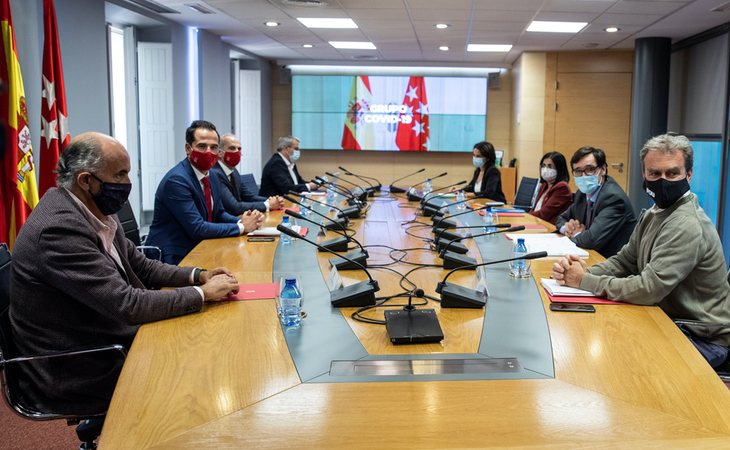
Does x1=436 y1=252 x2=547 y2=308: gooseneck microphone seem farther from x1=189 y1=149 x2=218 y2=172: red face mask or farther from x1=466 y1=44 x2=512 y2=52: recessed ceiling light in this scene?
x1=466 y1=44 x2=512 y2=52: recessed ceiling light

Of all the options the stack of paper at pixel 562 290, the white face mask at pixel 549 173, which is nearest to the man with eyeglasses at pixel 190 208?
the stack of paper at pixel 562 290

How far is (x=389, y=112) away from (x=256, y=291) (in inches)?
333

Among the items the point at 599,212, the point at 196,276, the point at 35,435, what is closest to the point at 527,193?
the point at 599,212

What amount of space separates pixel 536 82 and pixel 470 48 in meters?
1.10

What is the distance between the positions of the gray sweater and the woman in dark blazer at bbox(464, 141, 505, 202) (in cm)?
416

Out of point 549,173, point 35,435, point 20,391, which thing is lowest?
point 35,435

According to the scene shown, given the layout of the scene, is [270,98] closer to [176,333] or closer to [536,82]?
[536,82]

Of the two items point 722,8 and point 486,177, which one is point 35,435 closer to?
point 486,177

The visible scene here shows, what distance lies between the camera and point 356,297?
7.45 ft

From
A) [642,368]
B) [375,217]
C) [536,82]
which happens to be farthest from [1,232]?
[536,82]

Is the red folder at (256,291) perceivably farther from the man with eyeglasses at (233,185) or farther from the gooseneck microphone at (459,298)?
the man with eyeglasses at (233,185)

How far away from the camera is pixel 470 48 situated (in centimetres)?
877

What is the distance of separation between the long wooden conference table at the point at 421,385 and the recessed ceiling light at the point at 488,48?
6.70 metres

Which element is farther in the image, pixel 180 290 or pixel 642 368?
pixel 180 290
